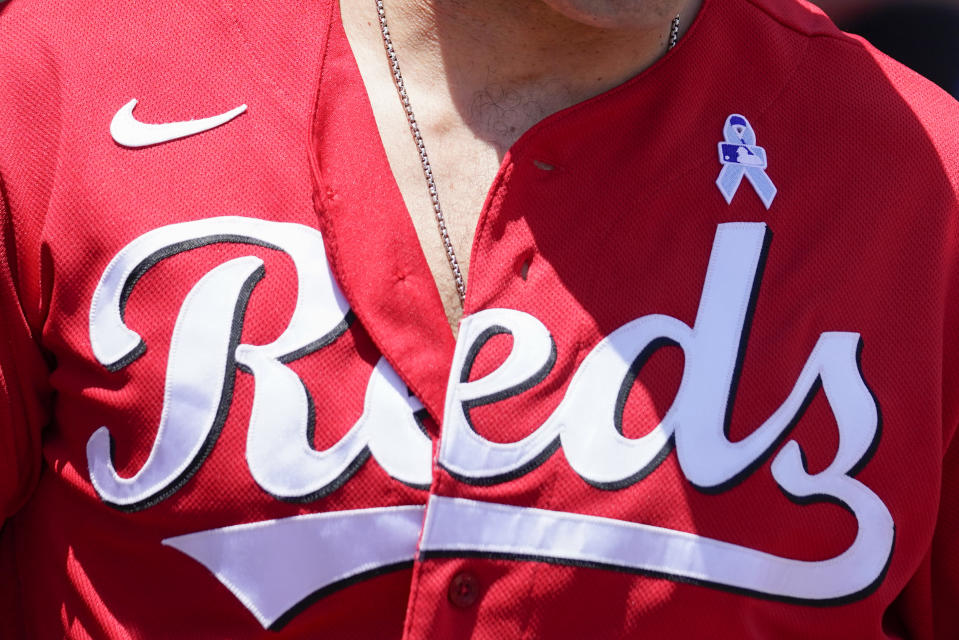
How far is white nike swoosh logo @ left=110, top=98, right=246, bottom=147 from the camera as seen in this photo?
3.68 ft

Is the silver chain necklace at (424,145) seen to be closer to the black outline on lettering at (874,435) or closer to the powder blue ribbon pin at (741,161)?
the powder blue ribbon pin at (741,161)

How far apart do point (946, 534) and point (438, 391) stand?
25.0 inches

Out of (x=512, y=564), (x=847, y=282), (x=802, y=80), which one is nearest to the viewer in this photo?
(x=512, y=564)

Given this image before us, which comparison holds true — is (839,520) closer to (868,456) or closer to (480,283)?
(868,456)

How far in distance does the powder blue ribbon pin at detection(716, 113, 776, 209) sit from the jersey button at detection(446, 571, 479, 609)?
49 centimetres

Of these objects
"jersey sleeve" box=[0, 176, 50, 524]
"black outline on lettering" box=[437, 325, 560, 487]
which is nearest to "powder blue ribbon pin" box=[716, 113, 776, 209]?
"black outline on lettering" box=[437, 325, 560, 487]

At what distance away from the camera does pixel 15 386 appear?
3.74 ft

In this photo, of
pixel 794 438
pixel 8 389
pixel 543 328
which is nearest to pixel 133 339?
pixel 8 389

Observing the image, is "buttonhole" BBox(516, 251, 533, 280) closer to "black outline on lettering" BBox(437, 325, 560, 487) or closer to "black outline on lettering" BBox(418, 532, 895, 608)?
"black outline on lettering" BBox(437, 325, 560, 487)

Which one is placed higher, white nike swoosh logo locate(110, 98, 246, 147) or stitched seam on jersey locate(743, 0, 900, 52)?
white nike swoosh logo locate(110, 98, 246, 147)

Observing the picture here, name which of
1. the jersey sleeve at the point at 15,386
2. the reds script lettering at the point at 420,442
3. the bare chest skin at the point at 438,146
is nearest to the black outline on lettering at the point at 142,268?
the reds script lettering at the point at 420,442

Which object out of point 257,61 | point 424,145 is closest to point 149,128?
point 257,61

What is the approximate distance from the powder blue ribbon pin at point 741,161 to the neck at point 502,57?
5.6 inches

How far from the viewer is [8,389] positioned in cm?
113
